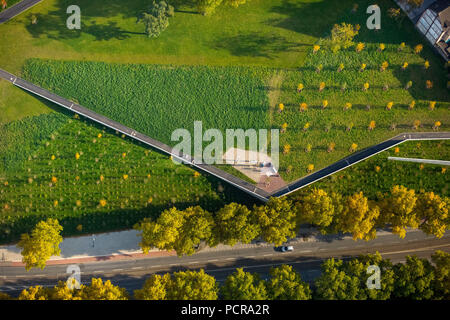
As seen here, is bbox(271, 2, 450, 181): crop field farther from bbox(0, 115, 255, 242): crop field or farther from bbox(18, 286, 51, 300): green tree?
bbox(18, 286, 51, 300): green tree

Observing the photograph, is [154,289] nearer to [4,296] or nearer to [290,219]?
[290,219]

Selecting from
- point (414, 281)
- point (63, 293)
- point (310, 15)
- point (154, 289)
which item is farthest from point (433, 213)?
point (63, 293)

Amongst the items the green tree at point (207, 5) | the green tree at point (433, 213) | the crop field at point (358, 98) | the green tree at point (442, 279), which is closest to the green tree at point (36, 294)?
the crop field at point (358, 98)

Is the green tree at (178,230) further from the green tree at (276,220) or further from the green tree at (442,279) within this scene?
the green tree at (442,279)

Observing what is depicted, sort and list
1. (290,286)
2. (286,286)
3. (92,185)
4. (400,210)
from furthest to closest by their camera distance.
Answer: (92,185) → (400,210) → (286,286) → (290,286)

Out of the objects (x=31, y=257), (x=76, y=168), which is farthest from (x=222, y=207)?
(x=31, y=257)
